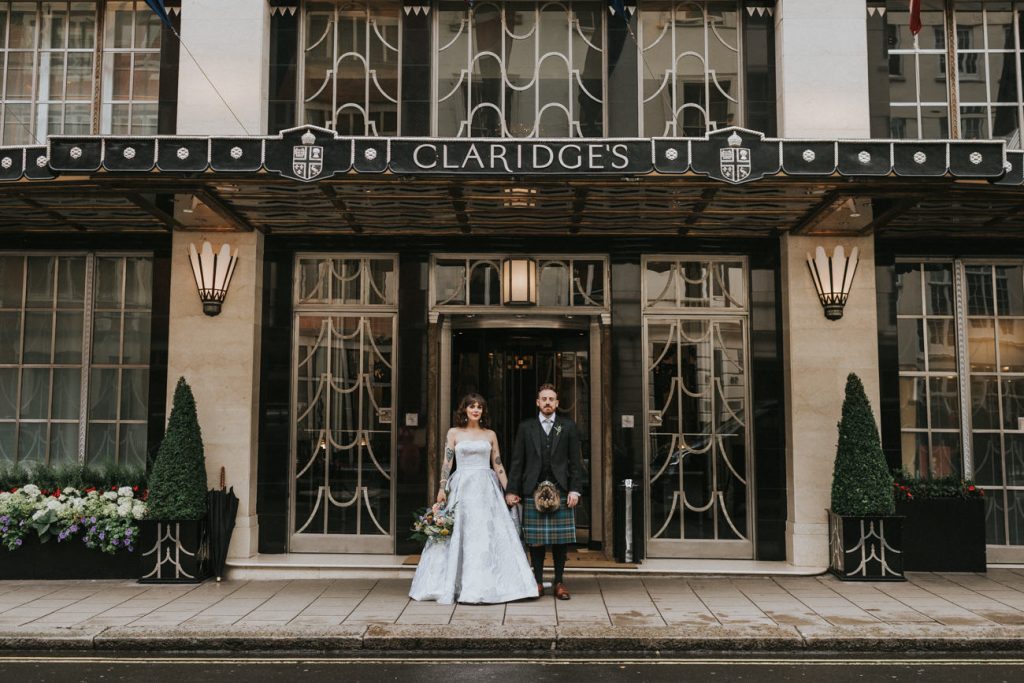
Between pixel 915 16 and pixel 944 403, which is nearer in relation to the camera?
pixel 915 16

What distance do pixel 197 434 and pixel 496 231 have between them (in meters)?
4.33

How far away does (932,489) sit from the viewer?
9672mm

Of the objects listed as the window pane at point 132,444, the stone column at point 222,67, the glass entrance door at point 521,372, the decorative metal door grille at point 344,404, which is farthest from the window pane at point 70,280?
the glass entrance door at point 521,372

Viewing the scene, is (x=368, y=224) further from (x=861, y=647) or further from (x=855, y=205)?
(x=861, y=647)

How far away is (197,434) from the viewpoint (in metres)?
9.41

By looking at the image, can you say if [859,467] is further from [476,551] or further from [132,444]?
[132,444]

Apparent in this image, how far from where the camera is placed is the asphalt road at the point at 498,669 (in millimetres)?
6074

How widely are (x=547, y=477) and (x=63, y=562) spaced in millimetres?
5656

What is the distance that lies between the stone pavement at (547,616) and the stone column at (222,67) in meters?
5.56

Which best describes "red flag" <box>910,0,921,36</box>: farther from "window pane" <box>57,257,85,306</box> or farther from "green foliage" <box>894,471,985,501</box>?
"window pane" <box>57,257,85,306</box>

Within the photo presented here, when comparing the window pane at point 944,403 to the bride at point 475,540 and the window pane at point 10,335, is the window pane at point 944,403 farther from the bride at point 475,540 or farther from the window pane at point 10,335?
the window pane at point 10,335

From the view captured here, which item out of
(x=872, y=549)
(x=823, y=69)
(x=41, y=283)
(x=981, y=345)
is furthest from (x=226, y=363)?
(x=981, y=345)

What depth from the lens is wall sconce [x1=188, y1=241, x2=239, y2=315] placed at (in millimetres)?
9844

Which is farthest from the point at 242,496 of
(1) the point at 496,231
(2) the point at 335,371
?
(1) the point at 496,231
